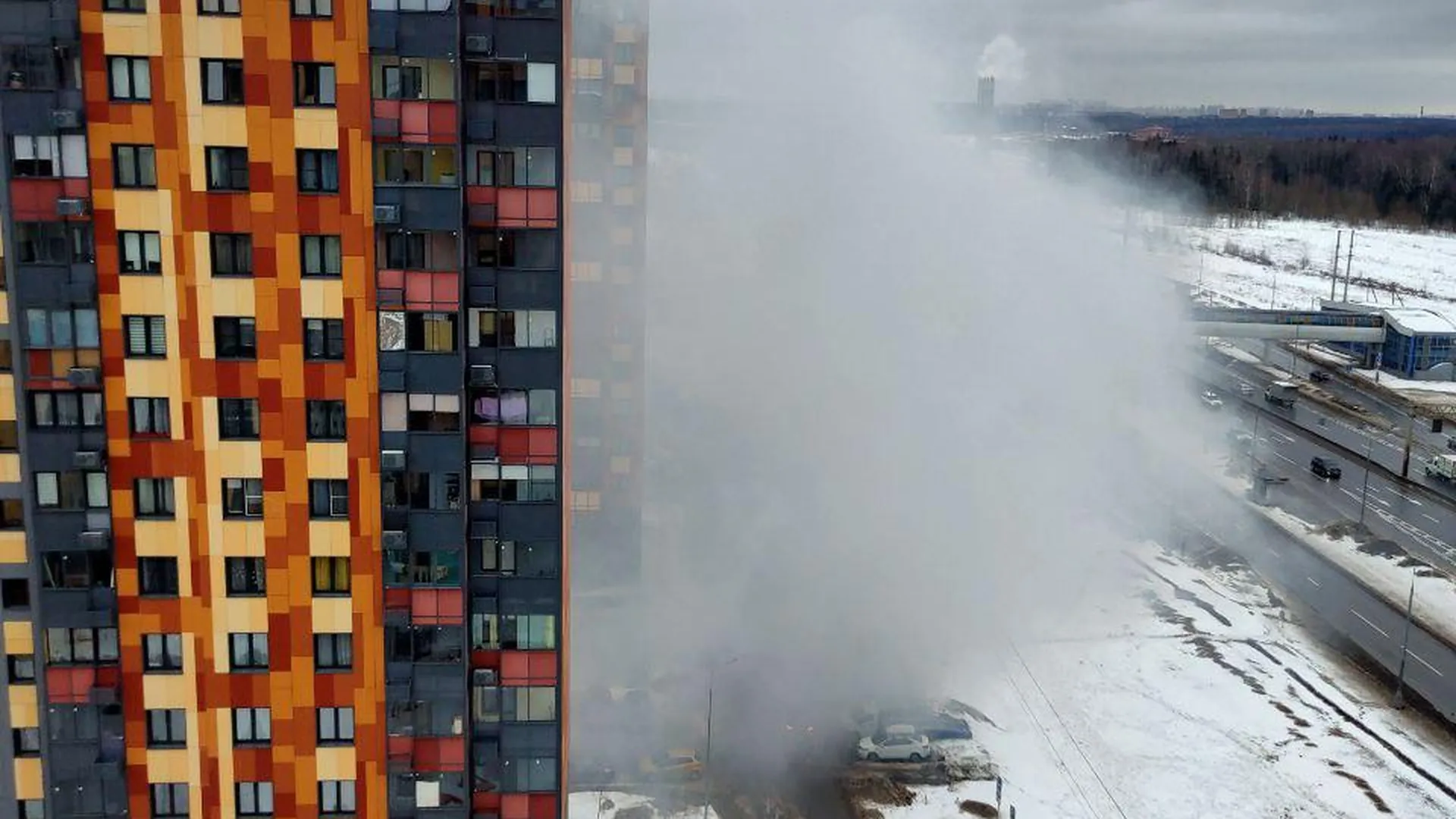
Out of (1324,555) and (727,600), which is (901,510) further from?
(1324,555)

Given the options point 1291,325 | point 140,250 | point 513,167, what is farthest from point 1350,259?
point 140,250

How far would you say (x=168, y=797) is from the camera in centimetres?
1997

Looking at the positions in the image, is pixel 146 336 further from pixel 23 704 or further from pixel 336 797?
pixel 336 797

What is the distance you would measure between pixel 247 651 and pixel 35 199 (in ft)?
24.1

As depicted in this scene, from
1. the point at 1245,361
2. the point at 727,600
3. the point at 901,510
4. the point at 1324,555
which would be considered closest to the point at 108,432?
the point at 727,600

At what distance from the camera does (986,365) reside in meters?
67.1

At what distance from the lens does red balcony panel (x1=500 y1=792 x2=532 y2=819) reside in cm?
2052

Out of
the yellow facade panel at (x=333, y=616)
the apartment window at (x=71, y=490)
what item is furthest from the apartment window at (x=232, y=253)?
the yellow facade panel at (x=333, y=616)

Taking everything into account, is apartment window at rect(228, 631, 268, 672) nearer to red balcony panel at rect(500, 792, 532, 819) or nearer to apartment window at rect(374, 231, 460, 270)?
red balcony panel at rect(500, 792, 532, 819)

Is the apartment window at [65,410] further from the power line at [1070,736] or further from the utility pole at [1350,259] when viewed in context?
the utility pole at [1350,259]

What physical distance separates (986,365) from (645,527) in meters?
22.3

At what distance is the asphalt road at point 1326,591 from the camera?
1816 inches

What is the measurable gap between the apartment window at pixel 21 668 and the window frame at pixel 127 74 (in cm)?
852

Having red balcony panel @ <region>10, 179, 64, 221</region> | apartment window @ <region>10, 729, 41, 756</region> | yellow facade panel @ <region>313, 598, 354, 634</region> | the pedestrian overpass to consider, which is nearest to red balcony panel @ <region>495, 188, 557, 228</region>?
red balcony panel @ <region>10, 179, 64, 221</region>
